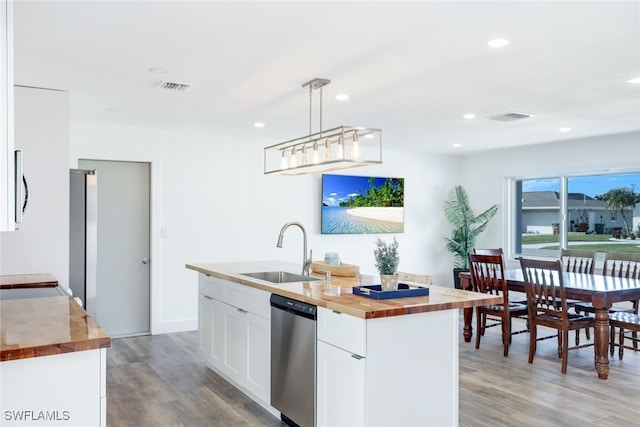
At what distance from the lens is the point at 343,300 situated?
9.19 feet

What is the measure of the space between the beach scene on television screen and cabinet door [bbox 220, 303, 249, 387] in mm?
3196

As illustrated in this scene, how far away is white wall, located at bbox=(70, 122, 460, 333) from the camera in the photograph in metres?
5.88

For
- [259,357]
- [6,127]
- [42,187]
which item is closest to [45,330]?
[6,127]

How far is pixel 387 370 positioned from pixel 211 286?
6.97 feet

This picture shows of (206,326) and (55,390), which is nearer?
(55,390)

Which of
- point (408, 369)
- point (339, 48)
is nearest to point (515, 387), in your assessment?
point (408, 369)

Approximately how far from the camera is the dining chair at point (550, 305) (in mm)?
4336

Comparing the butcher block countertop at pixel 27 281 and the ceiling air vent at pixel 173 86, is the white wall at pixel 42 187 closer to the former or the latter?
the butcher block countertop at pixel 27 281

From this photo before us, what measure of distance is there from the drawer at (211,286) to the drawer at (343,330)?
57.6 inches

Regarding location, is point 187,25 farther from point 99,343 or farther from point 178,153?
point 178,153

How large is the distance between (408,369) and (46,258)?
311 cm

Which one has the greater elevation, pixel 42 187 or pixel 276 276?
pixel 42 187

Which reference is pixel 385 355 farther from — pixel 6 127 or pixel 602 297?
pixel 602 297

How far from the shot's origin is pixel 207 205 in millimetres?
6270
